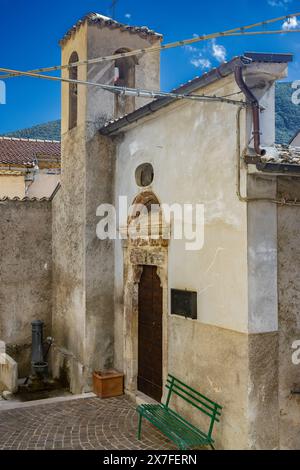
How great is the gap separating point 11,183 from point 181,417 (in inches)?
538

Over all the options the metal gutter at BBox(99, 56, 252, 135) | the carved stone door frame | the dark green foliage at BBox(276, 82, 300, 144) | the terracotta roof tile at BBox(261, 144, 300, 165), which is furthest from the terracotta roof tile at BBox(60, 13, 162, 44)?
the terracotta roof tile at BBox(261, 144, 300, 165)

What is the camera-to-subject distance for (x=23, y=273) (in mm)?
10930

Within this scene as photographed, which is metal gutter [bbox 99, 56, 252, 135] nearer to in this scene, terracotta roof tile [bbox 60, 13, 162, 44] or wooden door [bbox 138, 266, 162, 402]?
terracotta roof tile [bbox 60, 13, 162, 44]

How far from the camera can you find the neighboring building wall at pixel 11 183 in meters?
17.7

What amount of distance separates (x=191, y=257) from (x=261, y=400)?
2.34m

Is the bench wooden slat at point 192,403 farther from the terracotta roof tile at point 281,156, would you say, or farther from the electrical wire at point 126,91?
the electrical wire at point 126,91

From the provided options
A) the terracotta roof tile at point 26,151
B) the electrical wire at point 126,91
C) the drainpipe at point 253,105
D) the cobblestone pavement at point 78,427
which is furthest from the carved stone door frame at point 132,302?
the terracotta roof tile at point 26,151

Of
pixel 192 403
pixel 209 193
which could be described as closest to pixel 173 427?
pixel 192 403

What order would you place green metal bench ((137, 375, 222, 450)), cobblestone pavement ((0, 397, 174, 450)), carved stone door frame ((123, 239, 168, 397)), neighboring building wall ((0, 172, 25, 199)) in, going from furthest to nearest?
neighboring building wall ((0, 172, 25, 199)) < carved stone door frame ((123, 239, 168, 397)) < cobblestone pavement ((0, 397, 174, 450)) < green metal bench ((137, 375, 222, 450))

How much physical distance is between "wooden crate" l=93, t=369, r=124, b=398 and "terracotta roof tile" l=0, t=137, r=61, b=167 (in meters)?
11.3

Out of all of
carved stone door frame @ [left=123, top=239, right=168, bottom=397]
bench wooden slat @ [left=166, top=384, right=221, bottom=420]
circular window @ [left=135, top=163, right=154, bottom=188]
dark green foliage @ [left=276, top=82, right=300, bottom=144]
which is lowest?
bench wooden slat @ [left=166, top=384, right=221, bottom=420]

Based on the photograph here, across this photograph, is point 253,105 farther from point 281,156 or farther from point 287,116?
point 287,116

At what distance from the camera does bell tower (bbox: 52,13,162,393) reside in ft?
30.8

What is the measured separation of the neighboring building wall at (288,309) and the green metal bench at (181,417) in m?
0.93
